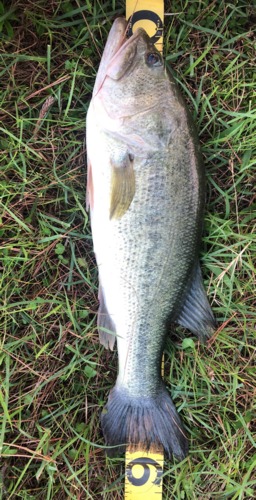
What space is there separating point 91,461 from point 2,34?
2050mm

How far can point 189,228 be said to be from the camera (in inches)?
76.7

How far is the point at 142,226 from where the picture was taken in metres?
1.87

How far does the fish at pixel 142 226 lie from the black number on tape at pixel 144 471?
0.09 meters

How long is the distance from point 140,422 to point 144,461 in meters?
0.22

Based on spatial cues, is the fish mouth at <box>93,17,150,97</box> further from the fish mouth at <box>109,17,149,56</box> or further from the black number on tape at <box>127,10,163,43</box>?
the black number on tape at <box>127,10,163,43</box>

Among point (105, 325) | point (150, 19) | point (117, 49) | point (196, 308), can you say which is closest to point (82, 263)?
point (105, 325)

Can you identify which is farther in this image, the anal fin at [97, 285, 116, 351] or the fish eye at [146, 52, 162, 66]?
the anal fin at [97, 285, 116, 351]

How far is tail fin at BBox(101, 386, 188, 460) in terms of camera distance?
2062 millimetres

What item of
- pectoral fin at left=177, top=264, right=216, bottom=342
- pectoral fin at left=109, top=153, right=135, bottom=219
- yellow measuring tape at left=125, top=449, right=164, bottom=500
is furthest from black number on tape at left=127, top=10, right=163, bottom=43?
yellow measuring tape at left=125, top=449, right=164, bottom=500

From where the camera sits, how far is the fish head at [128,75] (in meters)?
1.79

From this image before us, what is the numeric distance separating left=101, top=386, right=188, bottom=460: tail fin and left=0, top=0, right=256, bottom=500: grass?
0.38ft

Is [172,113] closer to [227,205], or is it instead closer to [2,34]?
[227,205]

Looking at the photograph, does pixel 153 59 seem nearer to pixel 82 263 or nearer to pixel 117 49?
pixel 117 49

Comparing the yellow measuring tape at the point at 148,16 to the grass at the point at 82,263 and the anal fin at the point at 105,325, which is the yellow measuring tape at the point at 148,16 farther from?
the anal fin at the point at 105,325
